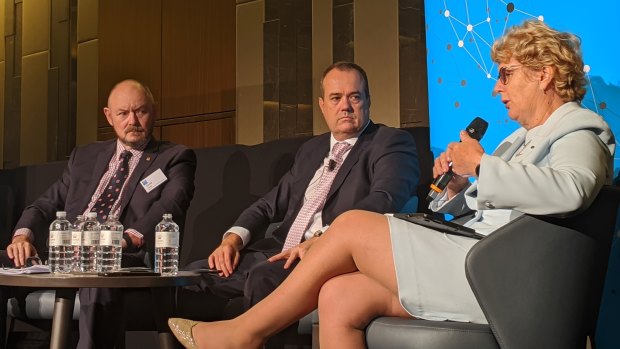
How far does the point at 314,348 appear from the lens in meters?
2.36

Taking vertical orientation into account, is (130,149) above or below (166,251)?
above

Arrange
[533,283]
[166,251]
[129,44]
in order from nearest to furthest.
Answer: [533,283] → [166,251] → [129,44]

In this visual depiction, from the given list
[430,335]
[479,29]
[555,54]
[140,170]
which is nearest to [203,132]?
[140,170]

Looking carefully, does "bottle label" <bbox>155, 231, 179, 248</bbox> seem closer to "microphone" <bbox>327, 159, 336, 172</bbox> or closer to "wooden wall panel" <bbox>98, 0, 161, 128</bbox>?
"microphone" <bbox>327, 159, 336, 172</bbox>

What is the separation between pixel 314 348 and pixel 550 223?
0.78 m

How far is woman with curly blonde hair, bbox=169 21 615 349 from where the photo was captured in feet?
6.52

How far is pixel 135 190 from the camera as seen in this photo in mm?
3713

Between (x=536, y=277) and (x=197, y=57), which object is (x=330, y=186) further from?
(x=197, y=57)

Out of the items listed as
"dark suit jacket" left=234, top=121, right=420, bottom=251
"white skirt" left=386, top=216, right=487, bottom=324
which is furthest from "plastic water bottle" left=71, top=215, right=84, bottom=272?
A: "white skirt" left=386, top=216, right=487, bottom=324

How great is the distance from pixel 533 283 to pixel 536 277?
0.02 meters

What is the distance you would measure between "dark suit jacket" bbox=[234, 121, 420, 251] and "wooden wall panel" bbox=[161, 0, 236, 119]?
173 centimetres

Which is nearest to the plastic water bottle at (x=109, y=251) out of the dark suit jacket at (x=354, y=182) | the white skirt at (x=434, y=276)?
the dark suit jacket at (x=354, y=182)

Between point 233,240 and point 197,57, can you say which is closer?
point 233,240

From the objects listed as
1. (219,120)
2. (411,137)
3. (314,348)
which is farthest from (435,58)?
(219,120)
